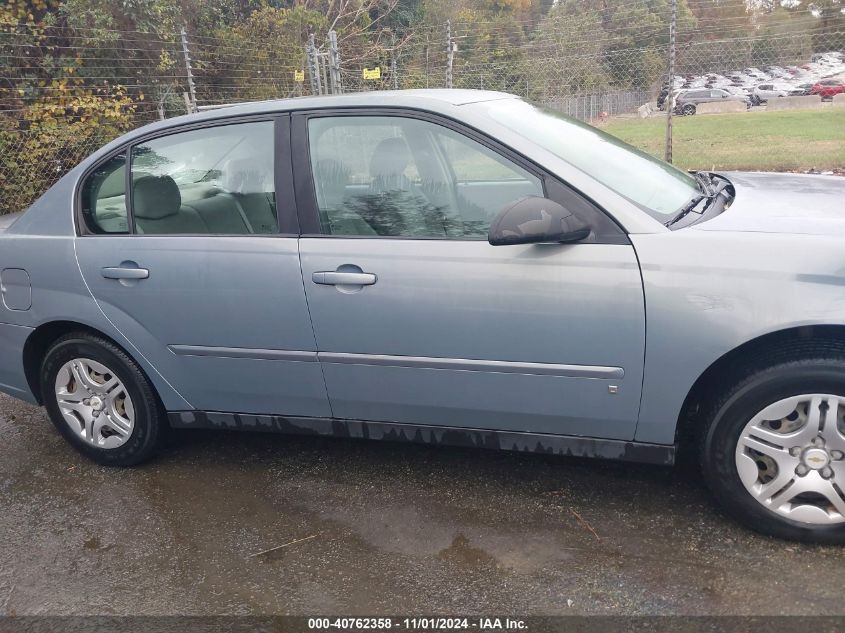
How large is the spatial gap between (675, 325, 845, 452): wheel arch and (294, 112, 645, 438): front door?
0.24m

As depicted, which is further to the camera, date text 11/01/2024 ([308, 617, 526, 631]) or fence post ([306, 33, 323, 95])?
fence post ([306, 33, 323, 95])

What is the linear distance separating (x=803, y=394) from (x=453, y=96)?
1808mm

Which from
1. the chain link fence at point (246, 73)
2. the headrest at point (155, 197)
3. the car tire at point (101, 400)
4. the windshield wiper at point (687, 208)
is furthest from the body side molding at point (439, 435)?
the chain link fence at point (246, 73)

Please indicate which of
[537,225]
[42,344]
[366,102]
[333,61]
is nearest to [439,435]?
[537,225]

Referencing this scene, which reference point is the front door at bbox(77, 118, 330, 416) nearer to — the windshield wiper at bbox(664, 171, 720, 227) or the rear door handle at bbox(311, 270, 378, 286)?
the rear door handle at bbox(311, 270, 378, 286)

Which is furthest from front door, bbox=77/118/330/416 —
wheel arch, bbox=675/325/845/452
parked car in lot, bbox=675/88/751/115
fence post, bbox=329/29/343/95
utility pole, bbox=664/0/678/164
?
parked car in lot, bbox=675/88/751/115

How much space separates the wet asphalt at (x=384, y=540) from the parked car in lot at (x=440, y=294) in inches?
9.0

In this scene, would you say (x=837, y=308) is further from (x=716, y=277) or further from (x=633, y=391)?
(x=633, y=391)

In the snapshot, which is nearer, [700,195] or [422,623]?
[422,623]

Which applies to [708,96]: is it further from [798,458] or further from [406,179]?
[798,458]

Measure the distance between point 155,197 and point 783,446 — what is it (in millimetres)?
2835

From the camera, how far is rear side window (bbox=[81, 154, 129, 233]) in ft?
11.4

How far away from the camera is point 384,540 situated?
2875mm

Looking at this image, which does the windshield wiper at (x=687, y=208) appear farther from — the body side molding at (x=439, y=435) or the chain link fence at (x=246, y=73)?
the chain link fence at (x=246, y=73)
